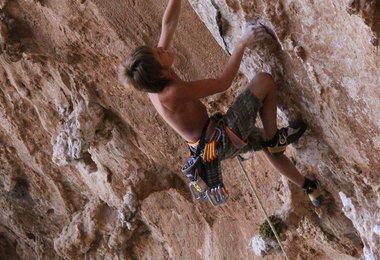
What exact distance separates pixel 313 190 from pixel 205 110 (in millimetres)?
1073

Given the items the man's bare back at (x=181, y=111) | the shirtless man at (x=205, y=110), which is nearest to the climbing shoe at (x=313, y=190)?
the shirtless man at (x=205, y=110)

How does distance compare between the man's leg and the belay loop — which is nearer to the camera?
the man's leg

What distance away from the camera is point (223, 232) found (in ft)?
21.0

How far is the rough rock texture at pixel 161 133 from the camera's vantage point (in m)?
3.24

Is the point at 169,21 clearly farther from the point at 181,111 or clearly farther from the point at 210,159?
the point at 210,159

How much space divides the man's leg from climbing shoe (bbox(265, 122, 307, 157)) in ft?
0.12

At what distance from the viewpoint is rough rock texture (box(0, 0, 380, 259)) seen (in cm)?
324

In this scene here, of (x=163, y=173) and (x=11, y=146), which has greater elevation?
(x=11, y=146)

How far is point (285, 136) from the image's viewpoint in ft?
12.2

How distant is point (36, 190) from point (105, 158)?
2144mm

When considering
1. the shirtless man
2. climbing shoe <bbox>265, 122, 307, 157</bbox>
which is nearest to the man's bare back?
the shirtless man

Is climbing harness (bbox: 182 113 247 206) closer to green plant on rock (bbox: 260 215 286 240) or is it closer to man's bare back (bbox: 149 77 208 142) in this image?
man's bare back (bbox: 149 77 208 142)

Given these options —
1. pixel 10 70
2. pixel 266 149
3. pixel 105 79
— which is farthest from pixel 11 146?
pixel 266 149

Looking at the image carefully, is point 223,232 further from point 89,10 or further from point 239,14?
point 239,14
